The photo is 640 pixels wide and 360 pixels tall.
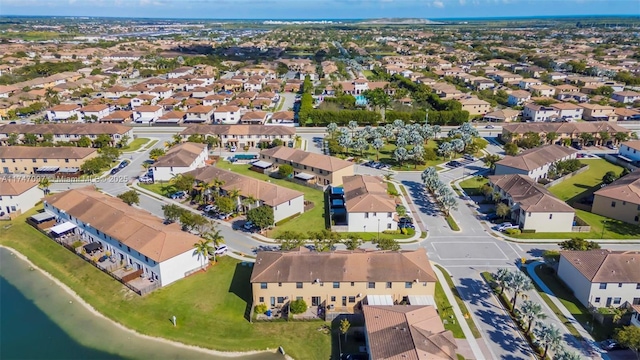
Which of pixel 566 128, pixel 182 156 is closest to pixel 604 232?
pixel 566 128

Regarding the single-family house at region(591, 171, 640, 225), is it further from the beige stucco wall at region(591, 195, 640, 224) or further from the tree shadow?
the tree shadow

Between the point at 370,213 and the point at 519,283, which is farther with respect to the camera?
the point at 370,213

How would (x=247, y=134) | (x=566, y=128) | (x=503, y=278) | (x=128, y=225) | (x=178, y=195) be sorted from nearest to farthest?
1. (x=503, y=278)
2. (x=128, y=225)
3. (x=178, y=195)
4. (x=247, y=134)
5. (x=566, y=128)

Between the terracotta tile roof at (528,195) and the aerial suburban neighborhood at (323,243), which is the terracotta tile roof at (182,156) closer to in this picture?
the aerial suburban neighborhood at (323,243)

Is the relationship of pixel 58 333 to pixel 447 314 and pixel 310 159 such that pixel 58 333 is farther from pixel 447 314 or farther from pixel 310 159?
pixel 310 159

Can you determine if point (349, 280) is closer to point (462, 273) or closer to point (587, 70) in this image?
point (462, 273)
